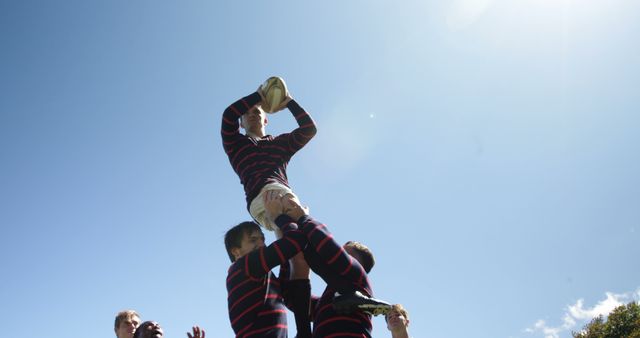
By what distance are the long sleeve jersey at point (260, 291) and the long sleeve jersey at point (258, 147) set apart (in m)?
1.27

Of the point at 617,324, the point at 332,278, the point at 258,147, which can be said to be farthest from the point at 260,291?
the point at 617,324

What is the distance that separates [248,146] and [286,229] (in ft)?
5.65

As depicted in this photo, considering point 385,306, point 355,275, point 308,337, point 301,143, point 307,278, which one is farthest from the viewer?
point 301,143

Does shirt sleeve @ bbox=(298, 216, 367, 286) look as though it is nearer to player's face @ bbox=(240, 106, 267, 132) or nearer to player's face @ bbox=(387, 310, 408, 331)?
player's face @ bbox=(387, 310, 408, 331)

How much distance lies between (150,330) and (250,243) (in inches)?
46.4

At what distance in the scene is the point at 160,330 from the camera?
344cm

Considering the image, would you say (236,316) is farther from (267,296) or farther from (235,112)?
(235,112)

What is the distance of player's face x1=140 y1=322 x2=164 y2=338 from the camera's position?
3.38 meters

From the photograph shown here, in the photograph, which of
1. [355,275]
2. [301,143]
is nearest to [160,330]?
[355,275]

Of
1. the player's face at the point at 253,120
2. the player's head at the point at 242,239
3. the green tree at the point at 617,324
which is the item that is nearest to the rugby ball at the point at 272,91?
the player's face at the point at 253,120

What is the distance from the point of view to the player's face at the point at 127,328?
4.35 metres

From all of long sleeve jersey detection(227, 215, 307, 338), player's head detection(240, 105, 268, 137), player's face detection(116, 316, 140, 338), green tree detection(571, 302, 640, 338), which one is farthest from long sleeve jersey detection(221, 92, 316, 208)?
green tree detection(571, 302, 640, 338)

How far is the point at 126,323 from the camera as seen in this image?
4.40 meters

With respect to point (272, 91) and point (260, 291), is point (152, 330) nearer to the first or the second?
point (260, 291)
